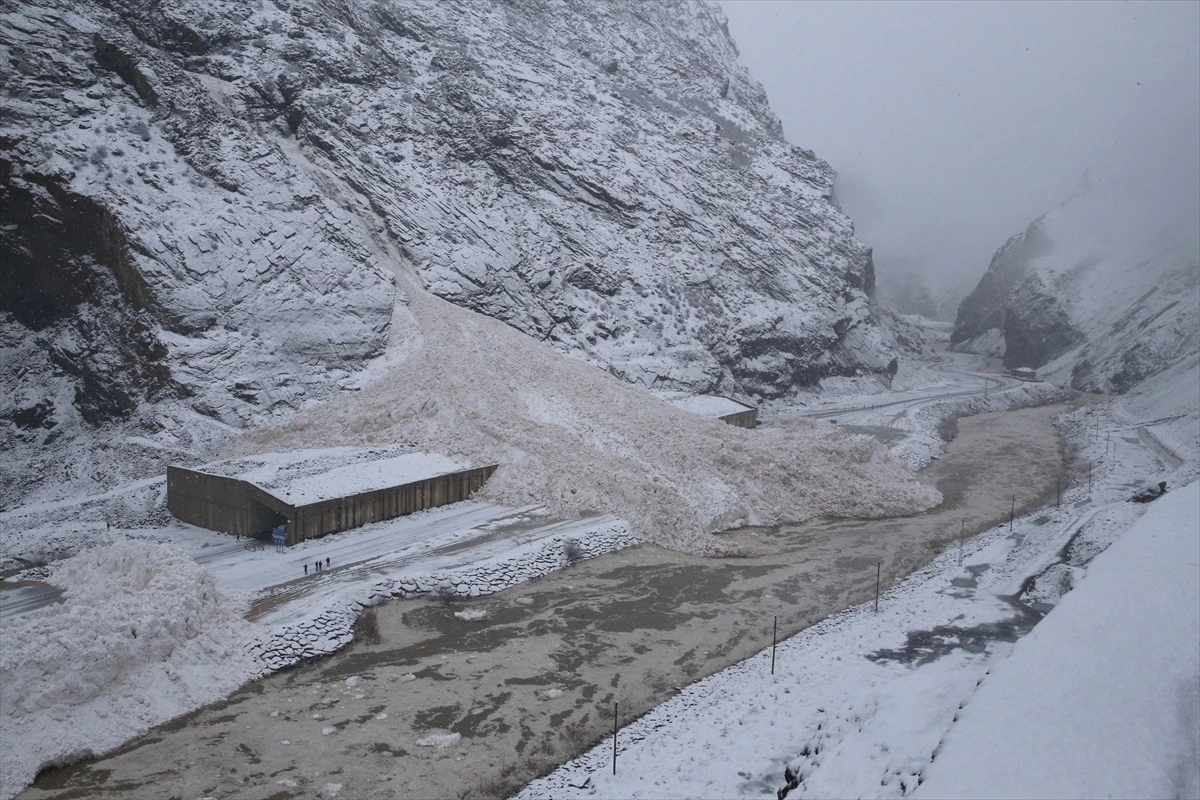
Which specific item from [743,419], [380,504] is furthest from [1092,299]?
[380,504]

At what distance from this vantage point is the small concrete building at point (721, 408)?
4400 centimetres

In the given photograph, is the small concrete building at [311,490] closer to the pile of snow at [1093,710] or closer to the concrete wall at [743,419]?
the concrete wall at [743,419]

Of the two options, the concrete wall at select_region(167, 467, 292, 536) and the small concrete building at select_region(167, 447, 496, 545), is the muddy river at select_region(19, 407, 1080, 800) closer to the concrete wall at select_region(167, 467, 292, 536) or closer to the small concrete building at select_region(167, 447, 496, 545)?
the small concrete building at select_region(167, 447, 496, 545)

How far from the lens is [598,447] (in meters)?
34.7

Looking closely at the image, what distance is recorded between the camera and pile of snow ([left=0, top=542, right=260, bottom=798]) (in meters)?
14.7

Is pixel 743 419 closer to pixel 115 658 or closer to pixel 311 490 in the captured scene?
pixel 311 490

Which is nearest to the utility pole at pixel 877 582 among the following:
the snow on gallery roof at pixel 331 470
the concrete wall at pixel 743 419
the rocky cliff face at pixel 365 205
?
the snow on gallery roof at pixel 331 470

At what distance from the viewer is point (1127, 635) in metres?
14.2

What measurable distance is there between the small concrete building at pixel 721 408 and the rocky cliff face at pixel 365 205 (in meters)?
3.33

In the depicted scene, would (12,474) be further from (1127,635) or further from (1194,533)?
(1194,533)

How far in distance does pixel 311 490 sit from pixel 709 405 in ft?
84.7

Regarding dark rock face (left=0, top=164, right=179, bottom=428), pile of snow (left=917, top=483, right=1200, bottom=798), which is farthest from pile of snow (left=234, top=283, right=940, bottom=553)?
pile of snow (left=917, top=483, right=1200, bottom=798)

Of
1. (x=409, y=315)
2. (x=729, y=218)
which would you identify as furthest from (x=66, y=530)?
(x=729, y=218)

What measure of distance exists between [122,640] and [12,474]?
1979 centimetres
